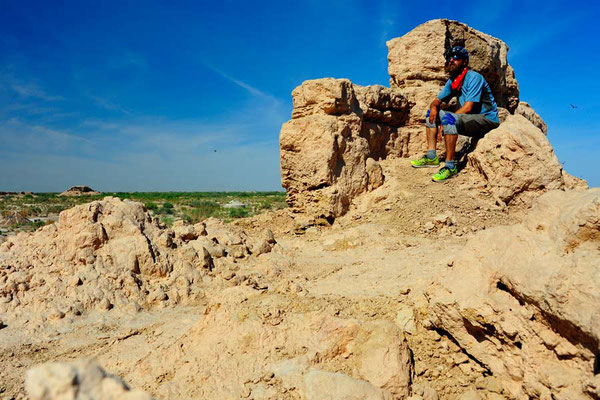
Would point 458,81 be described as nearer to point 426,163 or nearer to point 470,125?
point 470,125

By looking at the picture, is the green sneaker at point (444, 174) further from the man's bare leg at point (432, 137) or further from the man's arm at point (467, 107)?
the man's arm at point (467, 107)

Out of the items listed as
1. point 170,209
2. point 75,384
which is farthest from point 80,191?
point 75,384

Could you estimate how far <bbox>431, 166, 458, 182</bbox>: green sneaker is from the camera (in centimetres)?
676

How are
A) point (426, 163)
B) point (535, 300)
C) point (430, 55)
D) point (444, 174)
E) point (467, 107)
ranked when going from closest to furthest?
1. point (535, 300)
2. point (467, 107)
3. point (444, 174)
4. point (426, 163)
5. point (430, 55)

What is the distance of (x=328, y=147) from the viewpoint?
7.14 m

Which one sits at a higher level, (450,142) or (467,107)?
(467,107)

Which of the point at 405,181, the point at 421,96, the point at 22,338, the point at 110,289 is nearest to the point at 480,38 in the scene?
the point at 421,96

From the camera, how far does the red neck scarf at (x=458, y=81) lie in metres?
6.41

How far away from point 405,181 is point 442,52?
3178mm

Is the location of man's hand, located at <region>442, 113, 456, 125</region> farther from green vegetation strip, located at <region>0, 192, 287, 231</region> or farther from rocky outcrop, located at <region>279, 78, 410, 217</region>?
green vegetation strip, located at <region>0, 192, 287, 231</region>

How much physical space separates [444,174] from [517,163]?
1156 millimetres

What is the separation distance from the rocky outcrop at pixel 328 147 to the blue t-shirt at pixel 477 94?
5.93 feet

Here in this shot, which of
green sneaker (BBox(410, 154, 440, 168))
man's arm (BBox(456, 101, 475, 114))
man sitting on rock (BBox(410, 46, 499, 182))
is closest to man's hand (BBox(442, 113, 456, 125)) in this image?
man sitting on rock (BBox(410, 46, 499, 182))

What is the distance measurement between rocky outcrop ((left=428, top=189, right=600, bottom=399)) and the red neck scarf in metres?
4.28
